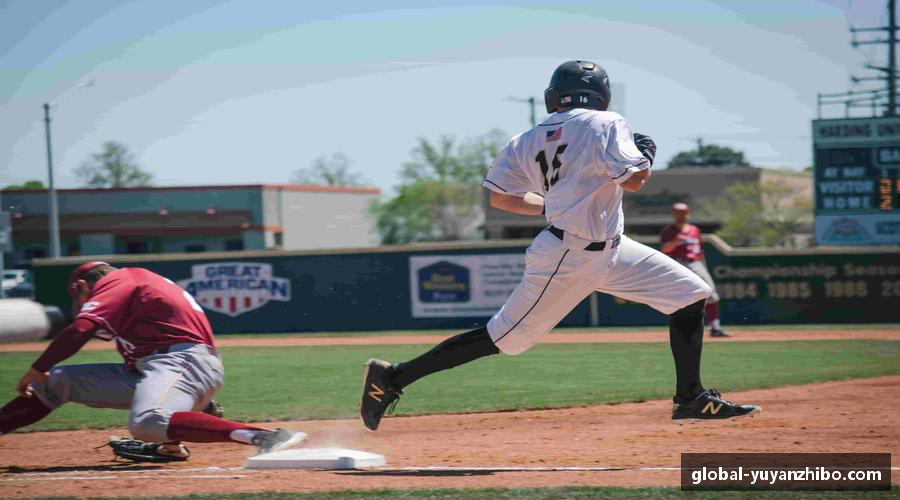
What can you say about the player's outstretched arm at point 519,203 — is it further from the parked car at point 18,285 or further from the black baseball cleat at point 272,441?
the parked car at point 18,285

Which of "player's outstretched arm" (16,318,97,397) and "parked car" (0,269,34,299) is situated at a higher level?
"player's outstretched arm" (16,318,97,397)

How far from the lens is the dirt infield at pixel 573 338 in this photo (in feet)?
56.4

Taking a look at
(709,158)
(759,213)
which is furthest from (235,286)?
(709,158)

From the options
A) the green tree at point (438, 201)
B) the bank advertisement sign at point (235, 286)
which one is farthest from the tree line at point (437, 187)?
the bank advertisement sign at point (235, 286)

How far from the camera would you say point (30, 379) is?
21.1ft

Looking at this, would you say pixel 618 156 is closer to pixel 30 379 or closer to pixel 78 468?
pixel 30 379

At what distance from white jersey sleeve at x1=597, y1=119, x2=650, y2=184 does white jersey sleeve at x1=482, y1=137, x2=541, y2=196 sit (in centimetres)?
53

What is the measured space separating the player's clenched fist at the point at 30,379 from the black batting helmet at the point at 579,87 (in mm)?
3416

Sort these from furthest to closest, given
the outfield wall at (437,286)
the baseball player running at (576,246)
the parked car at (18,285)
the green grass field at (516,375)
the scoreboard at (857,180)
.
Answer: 1. the parked car at (18,285)
2. the scoreboard at (857,180)
3. the outfield wall at (437,286)
4. the green grass field at (516,375)
5. the baseball player running at (576,246)

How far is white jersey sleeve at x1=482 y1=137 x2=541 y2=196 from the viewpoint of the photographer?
20.0 feet

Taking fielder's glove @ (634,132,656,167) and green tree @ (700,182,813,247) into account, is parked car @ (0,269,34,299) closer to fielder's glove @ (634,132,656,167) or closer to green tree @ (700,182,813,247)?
green tree @ (700,182,813,247)

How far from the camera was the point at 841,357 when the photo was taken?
43.8ft

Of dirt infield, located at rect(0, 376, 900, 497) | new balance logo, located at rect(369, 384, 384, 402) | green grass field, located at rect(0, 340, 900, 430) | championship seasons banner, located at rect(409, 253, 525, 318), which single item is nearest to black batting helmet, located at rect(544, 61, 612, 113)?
new balance logo, located at rect(369, 384, 384, 402)

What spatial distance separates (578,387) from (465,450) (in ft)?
13.0
